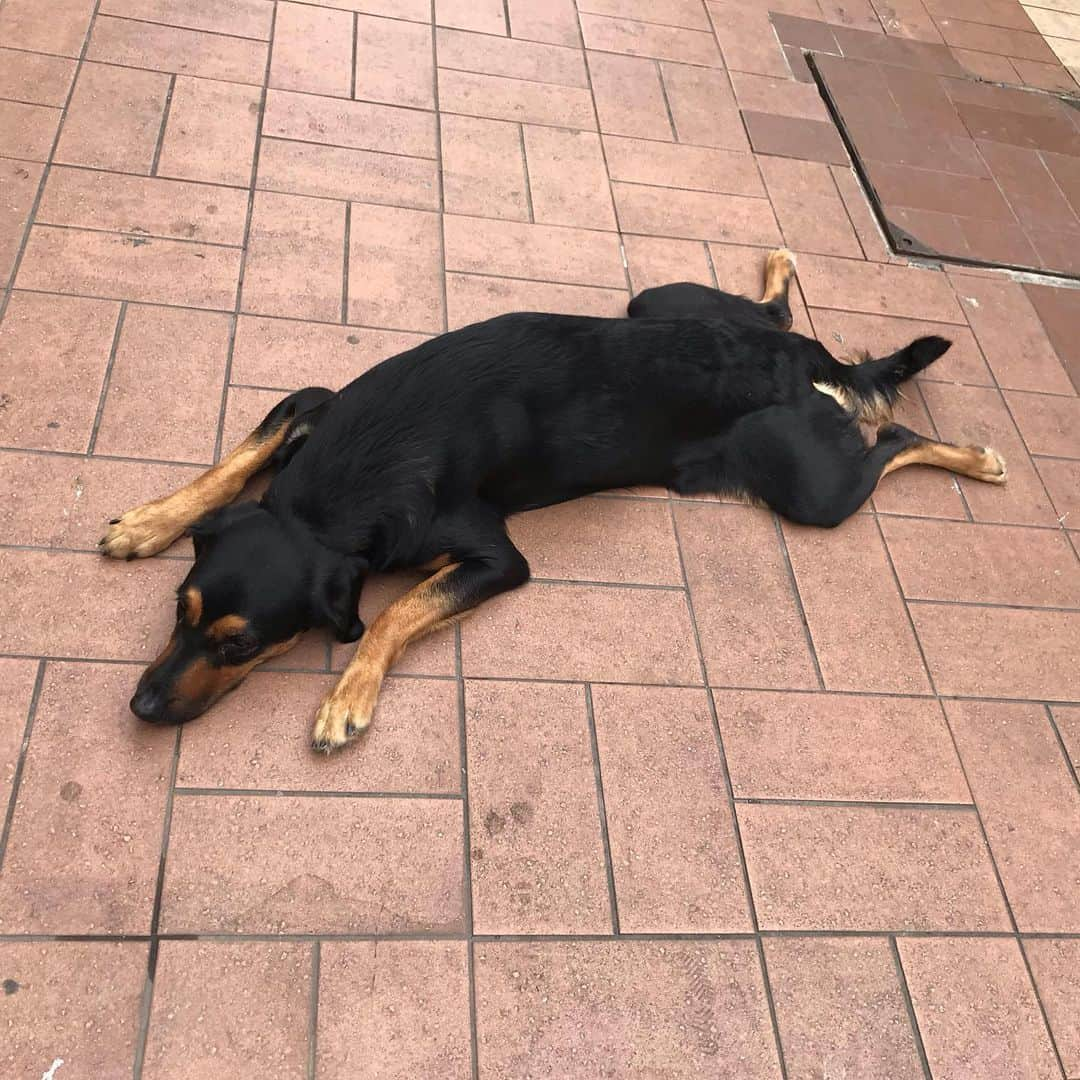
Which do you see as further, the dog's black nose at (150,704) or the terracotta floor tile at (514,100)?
the terracotta floor tile at (514,100)

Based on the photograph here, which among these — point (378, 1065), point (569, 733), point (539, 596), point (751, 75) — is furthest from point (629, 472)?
point (751, 75)

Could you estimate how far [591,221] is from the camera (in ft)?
14.0

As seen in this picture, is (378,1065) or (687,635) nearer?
(378,1065)

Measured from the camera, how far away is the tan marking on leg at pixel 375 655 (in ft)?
8.36

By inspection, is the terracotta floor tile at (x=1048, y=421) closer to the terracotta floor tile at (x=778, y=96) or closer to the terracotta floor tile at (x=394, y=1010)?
the terracotta floor tile at (x=778, y=96)

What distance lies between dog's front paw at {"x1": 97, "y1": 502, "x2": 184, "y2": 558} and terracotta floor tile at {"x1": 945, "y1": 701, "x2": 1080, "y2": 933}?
2499 millimetres

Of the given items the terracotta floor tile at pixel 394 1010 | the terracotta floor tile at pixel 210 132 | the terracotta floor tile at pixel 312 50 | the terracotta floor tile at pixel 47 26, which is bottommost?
the terracotta floor tile at pixel 47 26

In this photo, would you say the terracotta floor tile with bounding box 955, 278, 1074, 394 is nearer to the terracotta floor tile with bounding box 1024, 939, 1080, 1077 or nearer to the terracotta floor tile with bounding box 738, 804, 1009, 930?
the terracotta floor tile with bounding box 738, 804, 1009, 930

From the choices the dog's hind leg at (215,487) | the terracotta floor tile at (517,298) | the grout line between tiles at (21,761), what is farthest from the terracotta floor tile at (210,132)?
the grout line between tiles at (21,761)

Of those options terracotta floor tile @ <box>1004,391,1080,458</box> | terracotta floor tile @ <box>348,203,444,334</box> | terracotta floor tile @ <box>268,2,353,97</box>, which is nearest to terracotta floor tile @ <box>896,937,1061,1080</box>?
terracotta floor tile @ <box>1004,391,1080,458</box>

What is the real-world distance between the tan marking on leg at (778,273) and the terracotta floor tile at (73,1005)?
11.1ft

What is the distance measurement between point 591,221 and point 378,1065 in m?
3.43

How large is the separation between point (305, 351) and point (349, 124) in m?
1.54

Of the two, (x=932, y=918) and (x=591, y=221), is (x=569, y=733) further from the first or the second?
(x=591, y=221)
